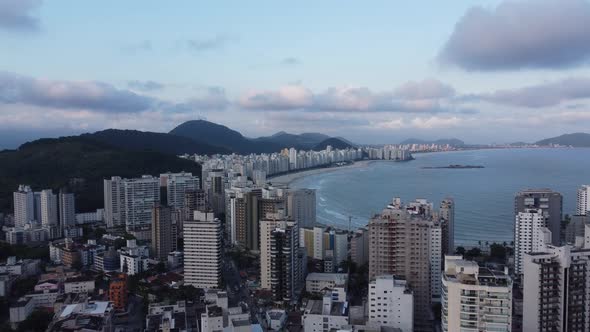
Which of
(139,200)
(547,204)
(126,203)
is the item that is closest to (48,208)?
(126,203)

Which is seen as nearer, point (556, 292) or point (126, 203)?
point (556, 292)

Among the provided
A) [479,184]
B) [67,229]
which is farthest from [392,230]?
[479,184]

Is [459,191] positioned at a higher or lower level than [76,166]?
lower

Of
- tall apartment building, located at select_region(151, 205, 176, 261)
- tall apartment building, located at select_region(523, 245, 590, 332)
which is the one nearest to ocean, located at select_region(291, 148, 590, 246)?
tall apartment building, located at select_region(151, 205, 176, 261)

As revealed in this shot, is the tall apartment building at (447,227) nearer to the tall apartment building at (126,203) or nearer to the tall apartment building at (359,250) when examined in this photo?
the tall apartment building at (359,250)

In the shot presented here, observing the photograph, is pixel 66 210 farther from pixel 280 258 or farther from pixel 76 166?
pixel 280 258
